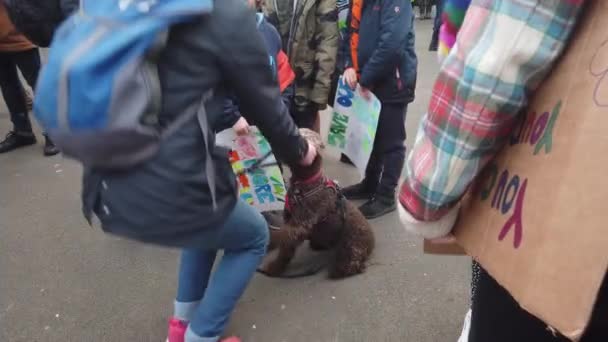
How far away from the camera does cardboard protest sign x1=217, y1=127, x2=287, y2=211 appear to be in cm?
221

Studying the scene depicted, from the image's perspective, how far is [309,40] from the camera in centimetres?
260

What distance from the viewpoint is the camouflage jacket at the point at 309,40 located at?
253 cm

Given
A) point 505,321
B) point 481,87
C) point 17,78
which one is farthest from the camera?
point 17,78

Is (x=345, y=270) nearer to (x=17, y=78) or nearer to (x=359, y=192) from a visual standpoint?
(x=359, y=192)

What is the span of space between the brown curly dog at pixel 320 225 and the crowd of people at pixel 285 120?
0.35 meters

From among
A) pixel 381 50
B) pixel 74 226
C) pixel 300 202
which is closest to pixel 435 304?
pixel 300 202

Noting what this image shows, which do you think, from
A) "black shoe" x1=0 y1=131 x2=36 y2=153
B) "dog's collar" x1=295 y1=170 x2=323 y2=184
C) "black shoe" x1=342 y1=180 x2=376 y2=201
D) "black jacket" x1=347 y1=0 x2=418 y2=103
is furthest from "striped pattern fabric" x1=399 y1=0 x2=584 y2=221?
"black shoe" x1=0 y1=131 x2=36 y2=153

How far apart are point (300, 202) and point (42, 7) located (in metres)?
1.78

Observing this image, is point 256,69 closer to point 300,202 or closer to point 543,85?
point 543,85

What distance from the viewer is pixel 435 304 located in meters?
2.18

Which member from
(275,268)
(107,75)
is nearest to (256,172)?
(275,268)

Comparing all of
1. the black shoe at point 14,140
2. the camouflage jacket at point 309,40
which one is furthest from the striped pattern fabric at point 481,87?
the black shoe at point 14,140

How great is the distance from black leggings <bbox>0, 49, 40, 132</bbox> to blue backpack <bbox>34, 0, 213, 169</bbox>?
300 cm

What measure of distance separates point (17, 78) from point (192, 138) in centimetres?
346
